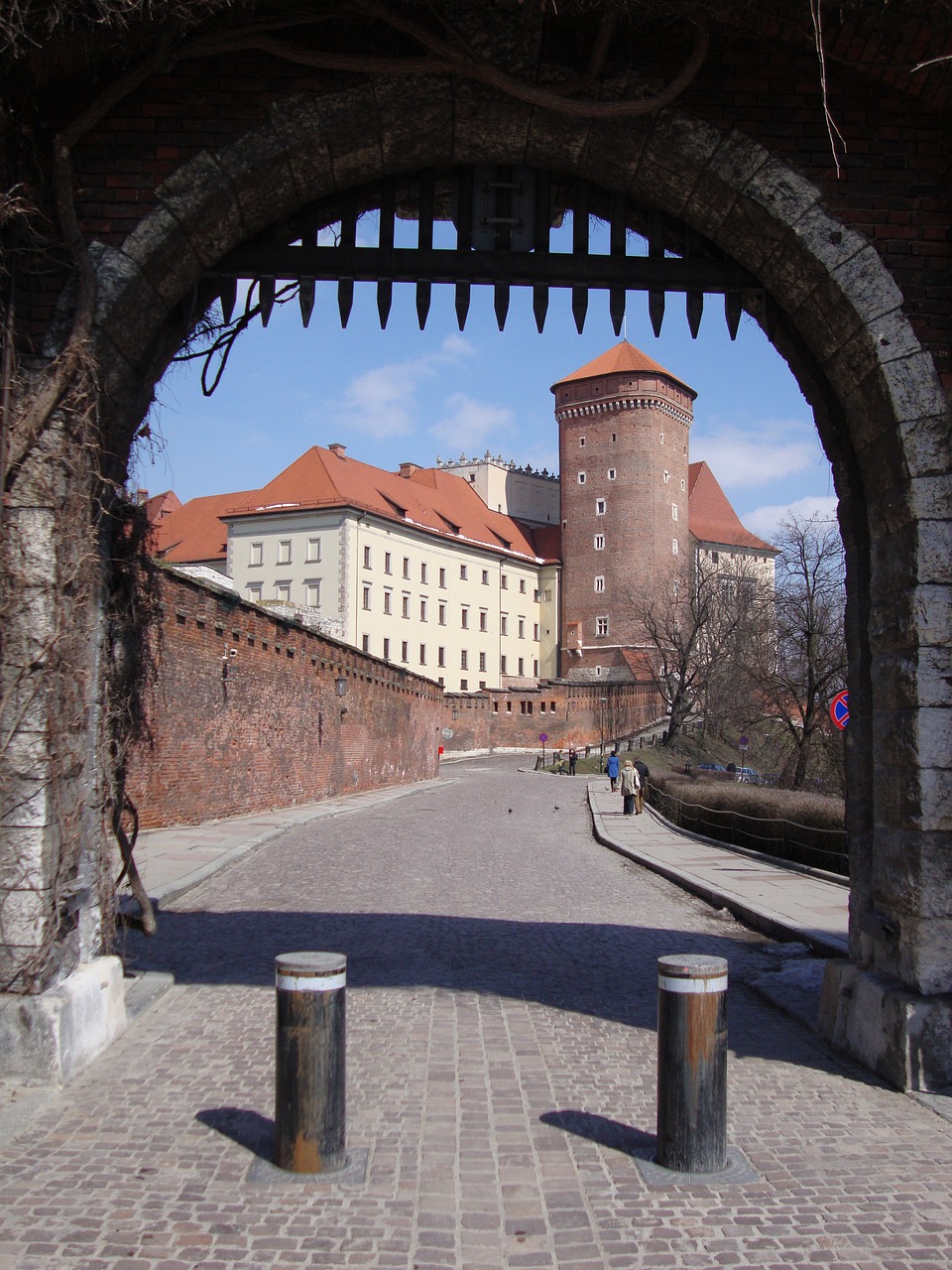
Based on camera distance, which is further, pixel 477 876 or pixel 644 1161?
pixel 477 876

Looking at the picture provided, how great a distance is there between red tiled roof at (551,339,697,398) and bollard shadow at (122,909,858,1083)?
Result: 72.9 metres

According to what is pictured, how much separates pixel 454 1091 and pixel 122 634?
10.0ft

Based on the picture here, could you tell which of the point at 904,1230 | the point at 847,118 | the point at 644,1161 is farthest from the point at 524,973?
the point at 847,118

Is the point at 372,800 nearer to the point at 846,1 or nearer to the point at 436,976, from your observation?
the point at 436,976

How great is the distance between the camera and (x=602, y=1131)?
4777 millimetres

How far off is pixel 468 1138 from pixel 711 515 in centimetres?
9327

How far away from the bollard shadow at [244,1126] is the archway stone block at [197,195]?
4256 millimetres

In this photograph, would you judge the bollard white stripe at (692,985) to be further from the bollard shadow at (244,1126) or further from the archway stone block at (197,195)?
Result: the archway stone block at (197,195)

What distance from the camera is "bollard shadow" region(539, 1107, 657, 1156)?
15.1 ft

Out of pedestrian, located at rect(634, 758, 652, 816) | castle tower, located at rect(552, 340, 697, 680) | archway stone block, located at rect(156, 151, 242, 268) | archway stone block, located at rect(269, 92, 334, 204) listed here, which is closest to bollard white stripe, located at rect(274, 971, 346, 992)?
archway stone block, located at rect(156, 151, 242, 268)

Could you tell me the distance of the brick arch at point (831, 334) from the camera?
542 centimetres

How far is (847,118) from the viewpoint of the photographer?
5930 mm

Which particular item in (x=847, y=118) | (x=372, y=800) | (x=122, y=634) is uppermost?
(x=847, y=118)

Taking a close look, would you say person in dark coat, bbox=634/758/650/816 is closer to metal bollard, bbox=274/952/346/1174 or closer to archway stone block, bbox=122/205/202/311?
archway stone block, bbox=122/205/202/311
